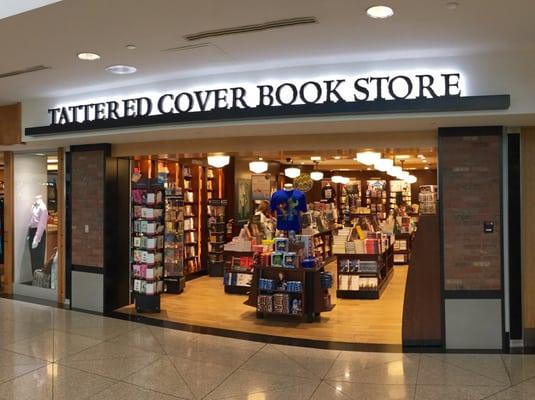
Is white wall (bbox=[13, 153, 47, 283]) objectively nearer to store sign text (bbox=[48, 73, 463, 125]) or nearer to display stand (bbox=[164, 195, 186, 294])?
display stand (bbox=[164, 195, 186, 294])

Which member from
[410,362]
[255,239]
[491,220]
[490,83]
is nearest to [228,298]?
[255,239]

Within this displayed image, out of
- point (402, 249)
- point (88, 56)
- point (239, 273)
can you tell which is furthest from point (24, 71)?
point (402, 249)

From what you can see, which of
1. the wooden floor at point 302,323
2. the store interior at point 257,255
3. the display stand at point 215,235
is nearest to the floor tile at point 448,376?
the wooden floor at point 302,323

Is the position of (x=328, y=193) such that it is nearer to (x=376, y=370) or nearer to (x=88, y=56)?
(x=376, y=370)

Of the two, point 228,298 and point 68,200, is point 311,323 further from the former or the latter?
point 68,200

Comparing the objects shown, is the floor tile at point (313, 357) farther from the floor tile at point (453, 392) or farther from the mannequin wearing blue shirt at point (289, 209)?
the mannequin wearing blue shirt at point (289, 209)

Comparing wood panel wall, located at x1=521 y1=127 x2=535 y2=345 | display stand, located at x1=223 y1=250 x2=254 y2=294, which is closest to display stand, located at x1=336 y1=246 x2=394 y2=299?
display stand, located at x1=223 y1=250 x2=254 y2=294

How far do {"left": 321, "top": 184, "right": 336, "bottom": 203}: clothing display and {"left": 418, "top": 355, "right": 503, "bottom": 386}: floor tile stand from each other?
12739mm

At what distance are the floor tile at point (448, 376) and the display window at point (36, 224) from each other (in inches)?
245

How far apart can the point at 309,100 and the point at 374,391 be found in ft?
9.85

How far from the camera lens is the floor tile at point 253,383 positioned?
448 centimetres

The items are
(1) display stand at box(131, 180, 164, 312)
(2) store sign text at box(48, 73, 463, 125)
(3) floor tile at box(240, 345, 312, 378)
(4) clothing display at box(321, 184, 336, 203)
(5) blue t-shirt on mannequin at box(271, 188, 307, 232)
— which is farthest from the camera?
(4) clothing display at box(321, 184, 336, 203)

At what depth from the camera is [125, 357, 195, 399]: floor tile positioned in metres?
4.52

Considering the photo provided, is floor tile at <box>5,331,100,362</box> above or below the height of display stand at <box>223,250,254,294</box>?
below
